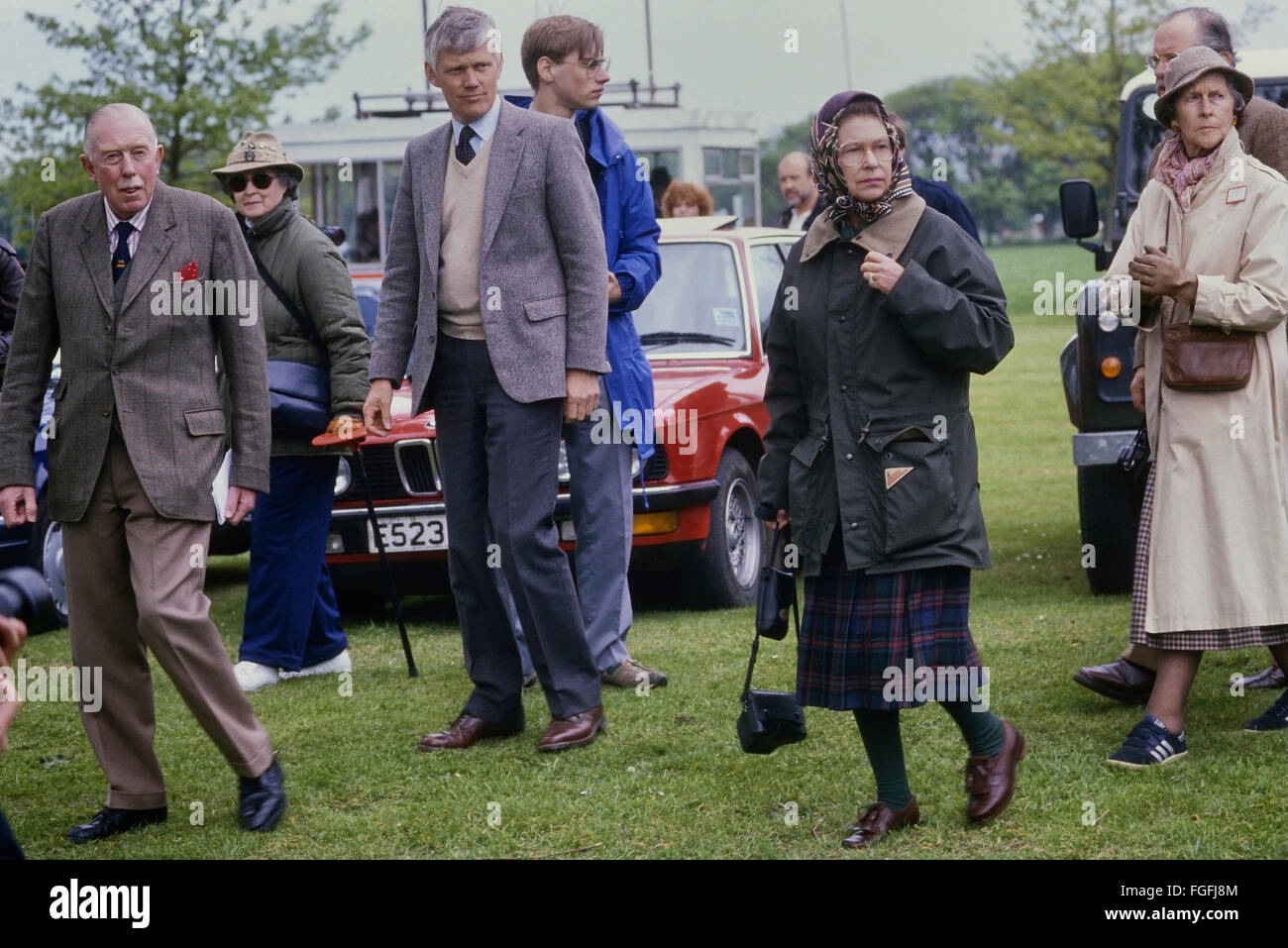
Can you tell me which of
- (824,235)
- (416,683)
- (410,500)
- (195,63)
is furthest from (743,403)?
(195,63)

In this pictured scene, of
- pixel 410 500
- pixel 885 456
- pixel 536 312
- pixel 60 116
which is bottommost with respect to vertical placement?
pixel 410 500

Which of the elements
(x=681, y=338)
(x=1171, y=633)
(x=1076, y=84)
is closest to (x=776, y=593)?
(x=1171, y=633)

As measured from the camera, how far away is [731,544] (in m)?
8.74

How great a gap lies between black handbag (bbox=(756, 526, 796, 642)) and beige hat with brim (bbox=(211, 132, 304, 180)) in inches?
119

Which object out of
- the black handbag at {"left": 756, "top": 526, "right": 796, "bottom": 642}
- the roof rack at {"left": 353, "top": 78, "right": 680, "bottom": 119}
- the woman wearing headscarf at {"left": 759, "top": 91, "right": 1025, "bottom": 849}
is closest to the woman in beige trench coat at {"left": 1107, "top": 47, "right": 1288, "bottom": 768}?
the woman wearing headscarf at {"left": 759, "top": 91, "right": 1025, "bottom": 849}

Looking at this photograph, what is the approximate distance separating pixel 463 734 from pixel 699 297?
12.6 feet

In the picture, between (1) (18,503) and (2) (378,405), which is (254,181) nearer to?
(2) (378,405)

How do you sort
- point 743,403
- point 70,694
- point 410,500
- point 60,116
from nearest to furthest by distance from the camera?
point 70,694
point 410,500
point 743,403
point 60,116

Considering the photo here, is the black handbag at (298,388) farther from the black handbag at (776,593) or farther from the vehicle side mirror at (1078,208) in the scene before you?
the vehicle side mirror at (1078,208)

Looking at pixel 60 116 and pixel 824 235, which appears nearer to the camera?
pixel 824 235

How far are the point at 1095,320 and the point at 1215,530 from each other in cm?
253

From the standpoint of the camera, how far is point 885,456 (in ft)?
14.6

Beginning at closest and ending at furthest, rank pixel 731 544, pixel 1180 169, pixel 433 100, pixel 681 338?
pixel 1180 169
pixel 731 544
pixel 681 338
pixel 433 100

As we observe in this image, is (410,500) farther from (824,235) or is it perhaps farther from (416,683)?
(824,235)
